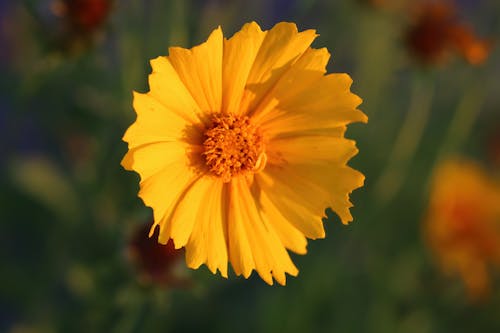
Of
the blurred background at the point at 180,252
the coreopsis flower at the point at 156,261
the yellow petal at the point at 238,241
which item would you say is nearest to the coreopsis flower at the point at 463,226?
the blurred background at the point at 180,252

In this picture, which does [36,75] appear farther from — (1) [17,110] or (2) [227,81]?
(2) [227,81]

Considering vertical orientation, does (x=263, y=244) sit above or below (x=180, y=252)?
below

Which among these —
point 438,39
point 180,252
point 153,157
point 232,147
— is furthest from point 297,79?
point 438,39

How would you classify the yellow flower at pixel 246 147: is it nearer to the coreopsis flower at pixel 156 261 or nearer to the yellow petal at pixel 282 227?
the yellow petal at pixel 282 227

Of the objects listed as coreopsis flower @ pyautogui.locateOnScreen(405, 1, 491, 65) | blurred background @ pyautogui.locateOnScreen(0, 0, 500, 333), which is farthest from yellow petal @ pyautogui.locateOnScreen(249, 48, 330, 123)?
coreopsis flower @ pyautogui.locateOnScreen(405, 1, 491, 65)

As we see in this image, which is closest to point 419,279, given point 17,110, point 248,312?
point 248,312

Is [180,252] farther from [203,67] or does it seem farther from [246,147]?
[203,67]
